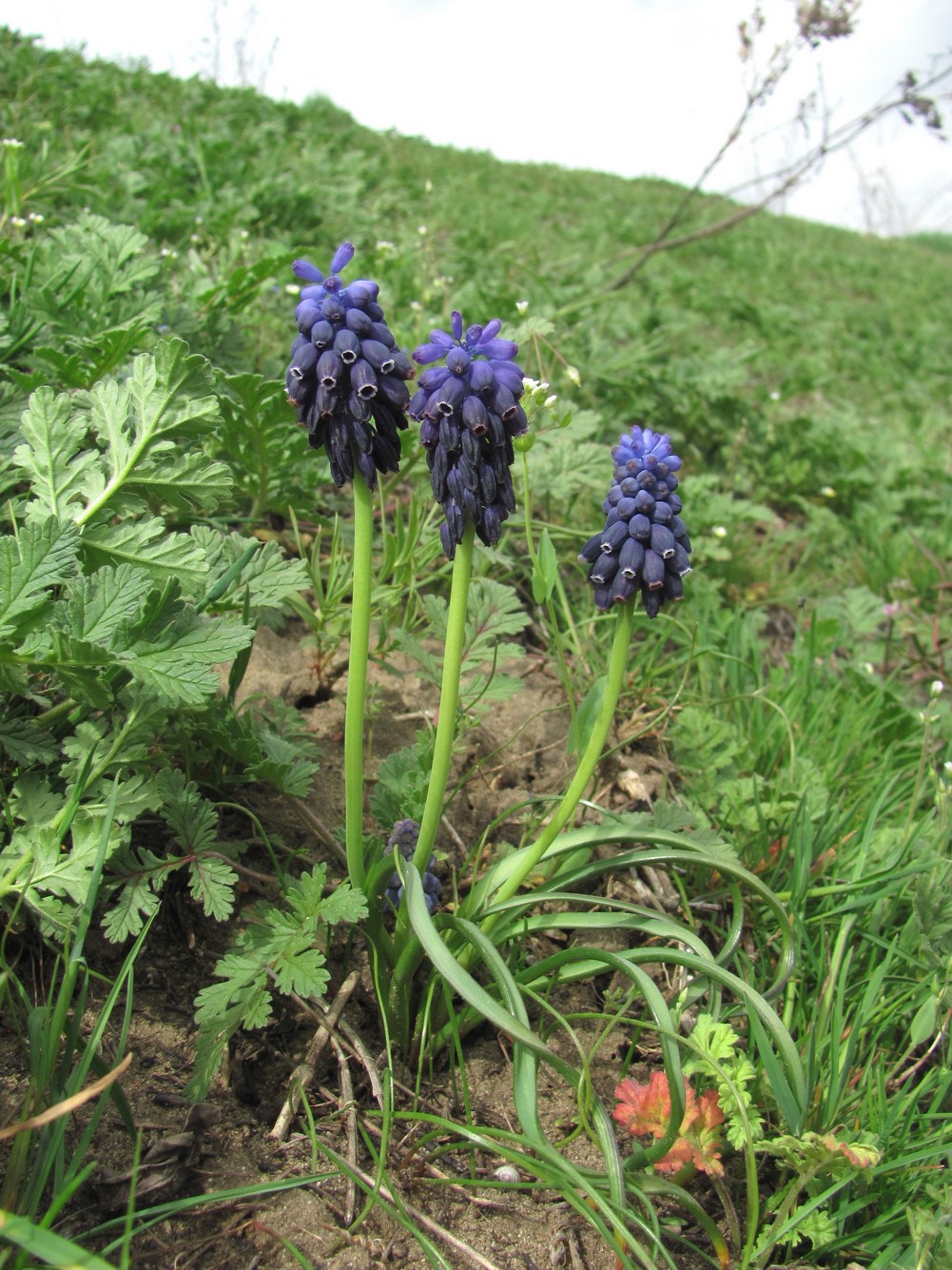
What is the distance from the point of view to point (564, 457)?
3463 millimetres

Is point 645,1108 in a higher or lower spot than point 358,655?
lower

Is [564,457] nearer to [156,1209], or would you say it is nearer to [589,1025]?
[589,1025]

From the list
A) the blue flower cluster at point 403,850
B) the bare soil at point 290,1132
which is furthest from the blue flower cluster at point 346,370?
the bare soil at point 290,1132

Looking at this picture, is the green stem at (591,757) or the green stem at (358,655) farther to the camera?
the green stem at (591,757)

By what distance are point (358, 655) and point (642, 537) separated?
58cm

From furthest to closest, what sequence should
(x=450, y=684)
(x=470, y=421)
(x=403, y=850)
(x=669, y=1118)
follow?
(x=403, y=850) < (x=669, y=1118) < (x=450, y=684) < (x=470, y=421)

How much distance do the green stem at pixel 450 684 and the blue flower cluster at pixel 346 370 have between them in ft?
0.69

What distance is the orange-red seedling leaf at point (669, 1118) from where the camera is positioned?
1.78m

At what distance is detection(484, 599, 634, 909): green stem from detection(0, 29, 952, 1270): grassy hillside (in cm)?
2

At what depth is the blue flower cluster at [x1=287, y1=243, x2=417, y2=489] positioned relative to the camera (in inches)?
61.4

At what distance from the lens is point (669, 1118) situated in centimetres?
177

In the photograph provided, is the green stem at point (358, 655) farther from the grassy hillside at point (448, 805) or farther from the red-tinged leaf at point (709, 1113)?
the red-tinged leaf at point (709, 1113)

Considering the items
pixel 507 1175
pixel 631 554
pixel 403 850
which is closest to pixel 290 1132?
pixel 507 1175

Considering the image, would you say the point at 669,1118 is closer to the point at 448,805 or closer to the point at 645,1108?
the point at 645,1108
